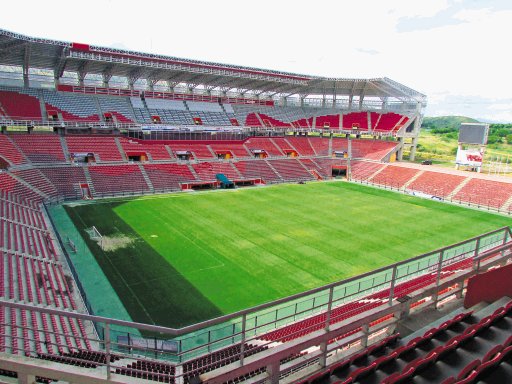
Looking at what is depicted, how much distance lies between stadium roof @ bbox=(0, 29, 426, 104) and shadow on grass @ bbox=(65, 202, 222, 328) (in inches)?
841

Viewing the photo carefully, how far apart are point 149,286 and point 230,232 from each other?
9303 millimetres

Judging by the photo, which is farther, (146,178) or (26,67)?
(26,67)

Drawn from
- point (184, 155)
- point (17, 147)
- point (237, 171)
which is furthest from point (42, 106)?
point (237, 171)

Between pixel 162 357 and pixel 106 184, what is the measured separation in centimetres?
2814

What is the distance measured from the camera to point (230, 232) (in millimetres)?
26438

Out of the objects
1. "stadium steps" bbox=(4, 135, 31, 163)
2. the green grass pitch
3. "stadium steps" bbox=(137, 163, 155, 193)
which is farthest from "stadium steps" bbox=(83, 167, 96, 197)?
"stadium steps" bbox=(137, 163, 155, 193)

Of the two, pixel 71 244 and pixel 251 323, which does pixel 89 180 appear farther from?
pixel 251 323

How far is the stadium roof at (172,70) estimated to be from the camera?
120 feet

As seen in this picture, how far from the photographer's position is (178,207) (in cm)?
3288

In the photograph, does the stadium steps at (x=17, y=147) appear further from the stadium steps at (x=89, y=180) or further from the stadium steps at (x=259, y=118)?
the stadium steps at (x=259, y=118)

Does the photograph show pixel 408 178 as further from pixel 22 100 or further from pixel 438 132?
pixel 438 132

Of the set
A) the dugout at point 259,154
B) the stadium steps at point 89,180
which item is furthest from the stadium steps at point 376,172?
the stadium steps at point 89,180

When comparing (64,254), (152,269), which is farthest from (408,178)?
(64,254)

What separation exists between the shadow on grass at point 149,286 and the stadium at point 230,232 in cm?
12
